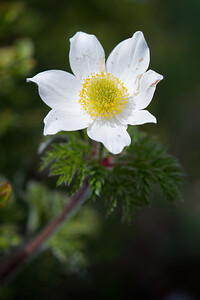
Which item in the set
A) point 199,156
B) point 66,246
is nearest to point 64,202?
point 66,246

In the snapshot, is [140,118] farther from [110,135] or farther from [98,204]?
[98,204]

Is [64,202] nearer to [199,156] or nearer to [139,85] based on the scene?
[139,85]

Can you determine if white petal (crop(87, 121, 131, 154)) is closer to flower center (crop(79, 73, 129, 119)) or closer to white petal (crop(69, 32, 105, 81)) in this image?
flower center (crop(79, 73, 129, 119))

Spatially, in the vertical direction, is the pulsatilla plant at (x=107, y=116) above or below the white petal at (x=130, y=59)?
below

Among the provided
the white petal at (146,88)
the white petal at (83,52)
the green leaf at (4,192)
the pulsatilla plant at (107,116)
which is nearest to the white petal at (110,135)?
the pulsatilla plant at (107,116)

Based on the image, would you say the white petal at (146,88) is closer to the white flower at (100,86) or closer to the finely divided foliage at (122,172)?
the white flower at (100,86)

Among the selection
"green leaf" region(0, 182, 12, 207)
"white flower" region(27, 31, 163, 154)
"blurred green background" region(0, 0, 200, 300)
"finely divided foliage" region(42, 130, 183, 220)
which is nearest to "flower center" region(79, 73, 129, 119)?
"white flower" region(27, 31, 163, 154)
